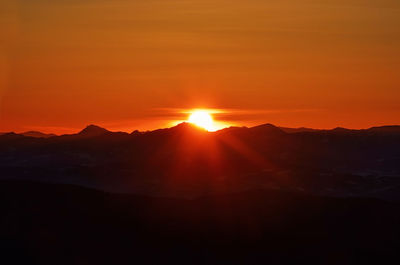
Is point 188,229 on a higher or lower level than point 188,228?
lower

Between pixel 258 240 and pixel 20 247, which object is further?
pixel 258 240

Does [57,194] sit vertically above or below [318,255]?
above

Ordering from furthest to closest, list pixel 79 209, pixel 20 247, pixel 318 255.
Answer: pixel 79 209, pixel 318 255, pixel 20 247

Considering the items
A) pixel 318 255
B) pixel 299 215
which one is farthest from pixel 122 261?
pixel 299 215

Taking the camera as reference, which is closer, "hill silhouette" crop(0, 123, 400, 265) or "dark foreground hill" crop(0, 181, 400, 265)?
"dark foreground hill" crop(0, 181, 400, 265)

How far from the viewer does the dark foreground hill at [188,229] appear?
93.2 meters

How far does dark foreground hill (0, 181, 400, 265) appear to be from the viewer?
93.2m

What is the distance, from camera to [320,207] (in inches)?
4503

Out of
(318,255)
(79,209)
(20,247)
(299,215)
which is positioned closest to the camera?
(20,247)

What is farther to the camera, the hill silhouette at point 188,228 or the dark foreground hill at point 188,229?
the hill silhouette at point 188,228

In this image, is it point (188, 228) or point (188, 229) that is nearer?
point (188, 229)

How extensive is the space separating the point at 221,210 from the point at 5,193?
94.0 ft

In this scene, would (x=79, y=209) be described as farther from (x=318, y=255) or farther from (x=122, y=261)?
(x=318, y=255)

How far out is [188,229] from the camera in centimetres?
10306
